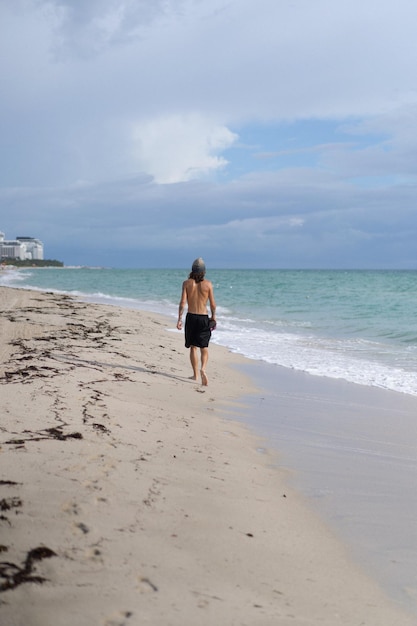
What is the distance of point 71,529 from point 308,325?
1680 centimetres

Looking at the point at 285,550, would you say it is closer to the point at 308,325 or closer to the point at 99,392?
the point at 99,392

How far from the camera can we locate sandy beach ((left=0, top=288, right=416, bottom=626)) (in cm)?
247

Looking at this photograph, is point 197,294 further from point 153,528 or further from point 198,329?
point 153,528

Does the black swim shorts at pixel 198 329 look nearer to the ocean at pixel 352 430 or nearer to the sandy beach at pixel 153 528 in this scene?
the ocean at pixel 352 430

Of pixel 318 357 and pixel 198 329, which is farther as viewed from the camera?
pixel 318 357

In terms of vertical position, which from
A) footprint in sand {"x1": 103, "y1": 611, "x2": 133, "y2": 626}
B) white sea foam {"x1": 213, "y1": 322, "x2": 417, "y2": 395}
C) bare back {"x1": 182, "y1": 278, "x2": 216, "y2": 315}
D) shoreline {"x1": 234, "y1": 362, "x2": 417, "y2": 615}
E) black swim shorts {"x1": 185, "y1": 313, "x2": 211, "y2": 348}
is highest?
bare back {"x1": 182, "y1": 278, "x2": 216, "y2": 315}

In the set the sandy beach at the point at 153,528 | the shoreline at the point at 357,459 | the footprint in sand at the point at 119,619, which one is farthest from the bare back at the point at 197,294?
the footprint in sand at the point at 119,619

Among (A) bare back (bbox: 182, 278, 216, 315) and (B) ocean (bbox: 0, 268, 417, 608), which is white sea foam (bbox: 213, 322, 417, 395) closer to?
(B) ocean (bbox: 0, 268, 417, 608)

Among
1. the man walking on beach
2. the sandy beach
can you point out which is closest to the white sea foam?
the man walking on beach

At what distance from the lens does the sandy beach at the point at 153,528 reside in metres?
2.47

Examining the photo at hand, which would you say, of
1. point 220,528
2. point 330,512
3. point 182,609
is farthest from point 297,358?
point 182,609

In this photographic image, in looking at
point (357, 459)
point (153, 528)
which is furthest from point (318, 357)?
point (153, 528)

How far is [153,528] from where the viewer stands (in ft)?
10.3

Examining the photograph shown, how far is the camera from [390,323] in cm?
1925
